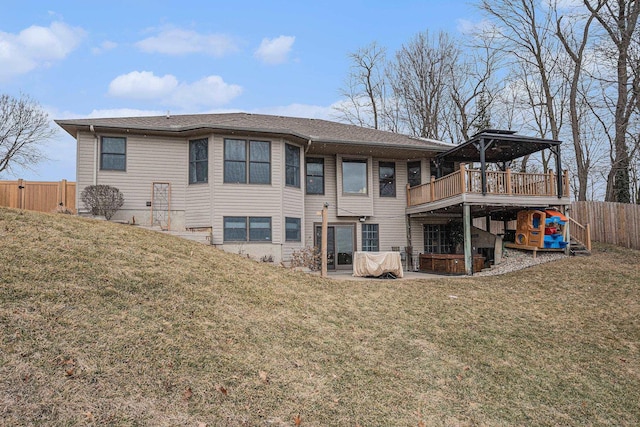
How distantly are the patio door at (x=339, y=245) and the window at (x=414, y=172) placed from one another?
10.9 ft

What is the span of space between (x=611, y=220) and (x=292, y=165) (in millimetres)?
13676

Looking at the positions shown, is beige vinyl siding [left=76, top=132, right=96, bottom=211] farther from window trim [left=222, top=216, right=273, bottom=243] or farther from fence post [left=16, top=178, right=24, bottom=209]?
window trim [left=222, top=216, right=273, bottom=243]

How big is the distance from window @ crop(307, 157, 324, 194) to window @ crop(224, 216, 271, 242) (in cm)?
295

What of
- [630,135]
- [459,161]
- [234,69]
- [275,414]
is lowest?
[275,414]

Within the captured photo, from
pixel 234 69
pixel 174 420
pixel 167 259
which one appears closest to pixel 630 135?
Answer: pixel 234 69

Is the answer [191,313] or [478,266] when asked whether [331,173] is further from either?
[191,313]

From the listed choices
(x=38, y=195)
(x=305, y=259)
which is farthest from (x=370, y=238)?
(x=38, y=195)

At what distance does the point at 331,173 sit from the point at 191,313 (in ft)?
36.1

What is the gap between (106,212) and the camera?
13023 mm

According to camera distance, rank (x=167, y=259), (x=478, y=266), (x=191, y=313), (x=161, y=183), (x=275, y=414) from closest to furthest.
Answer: (x=275, y=414) → (x=191, y=313) → (x=167, y=259) → (x=161, y=183) → (x=478, y=266)

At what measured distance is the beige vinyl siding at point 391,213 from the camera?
16.9 m

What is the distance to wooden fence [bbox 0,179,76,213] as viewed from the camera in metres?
13.7

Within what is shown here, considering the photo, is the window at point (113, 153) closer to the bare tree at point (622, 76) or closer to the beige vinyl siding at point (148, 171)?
the beige vinyl siding at point (148, 171)

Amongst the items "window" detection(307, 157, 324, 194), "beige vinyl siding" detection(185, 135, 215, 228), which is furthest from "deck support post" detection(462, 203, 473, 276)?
"beige vinyl siding" detection(185, 135, 215, 228)
